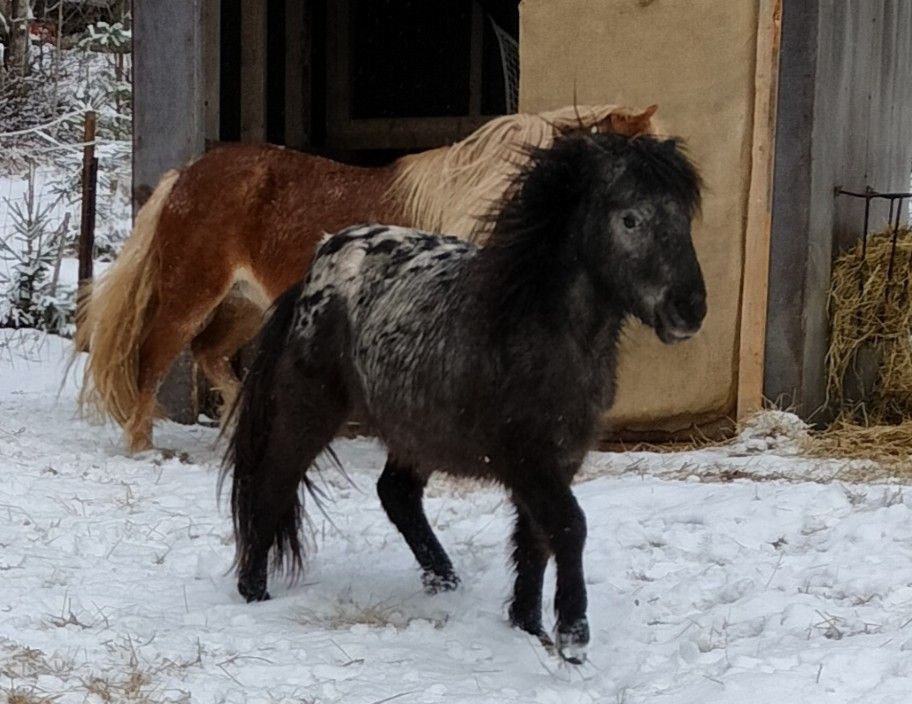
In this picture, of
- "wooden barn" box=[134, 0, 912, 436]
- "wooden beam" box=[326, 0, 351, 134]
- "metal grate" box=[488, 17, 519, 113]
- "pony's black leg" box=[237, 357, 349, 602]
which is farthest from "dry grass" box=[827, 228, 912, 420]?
"wooden beam" box=[326, 0, 351, 134]

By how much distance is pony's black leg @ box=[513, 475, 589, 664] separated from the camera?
11.4ft

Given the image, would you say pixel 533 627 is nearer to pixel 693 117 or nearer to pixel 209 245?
pixel 209 245

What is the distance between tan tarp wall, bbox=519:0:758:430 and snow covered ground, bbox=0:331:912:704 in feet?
2.98

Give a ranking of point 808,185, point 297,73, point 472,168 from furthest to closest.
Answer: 1. point 297,73
2. point 808,185
3. point 472,168

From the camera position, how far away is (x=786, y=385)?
23.0 feet

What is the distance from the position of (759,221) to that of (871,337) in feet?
3.67

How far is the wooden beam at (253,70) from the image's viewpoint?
868 cm

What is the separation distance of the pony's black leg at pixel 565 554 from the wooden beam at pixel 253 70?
5.92 metres

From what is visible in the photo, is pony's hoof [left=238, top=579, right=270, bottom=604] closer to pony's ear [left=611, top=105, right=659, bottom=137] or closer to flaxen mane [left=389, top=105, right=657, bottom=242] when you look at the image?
flaxen mane [left=389, top=105, right=657, bottom=242]

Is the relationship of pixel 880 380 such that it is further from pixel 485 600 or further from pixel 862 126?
pixel 485 600

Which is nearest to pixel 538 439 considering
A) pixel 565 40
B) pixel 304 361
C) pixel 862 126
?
pixel 304 361

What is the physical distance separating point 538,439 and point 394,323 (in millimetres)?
734

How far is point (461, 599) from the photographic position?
4.28 m

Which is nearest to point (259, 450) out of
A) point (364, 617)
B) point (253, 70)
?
point (364, 617)
